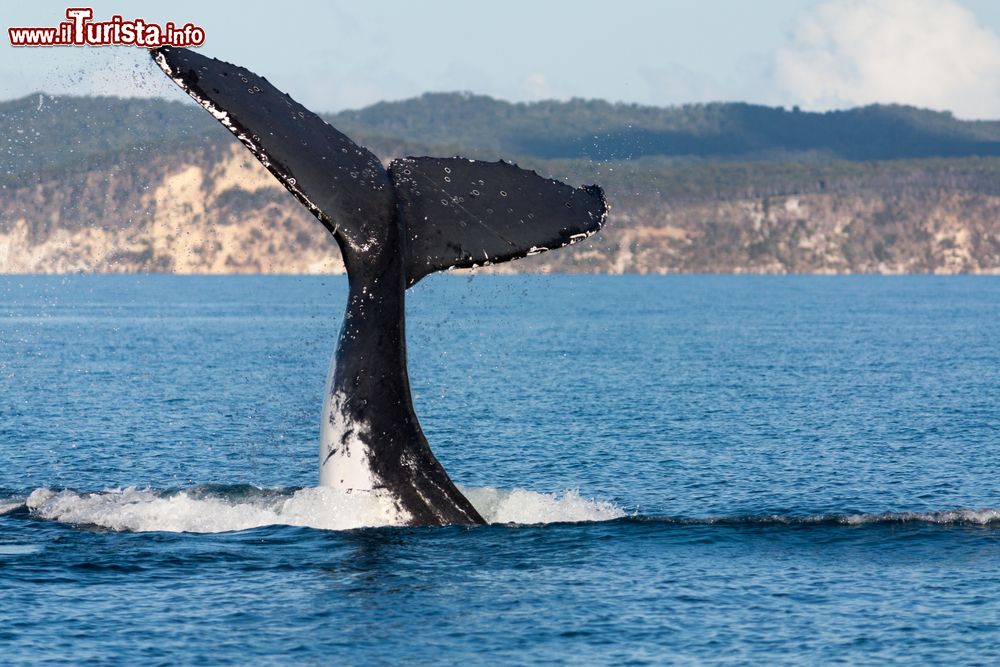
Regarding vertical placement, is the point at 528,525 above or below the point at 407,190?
below

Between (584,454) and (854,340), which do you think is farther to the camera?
(854,340)

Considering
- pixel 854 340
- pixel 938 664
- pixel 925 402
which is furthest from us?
pixel 854 340

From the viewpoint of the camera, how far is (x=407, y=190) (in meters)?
17.4

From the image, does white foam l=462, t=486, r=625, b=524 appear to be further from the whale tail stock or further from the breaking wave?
the whale tail stock

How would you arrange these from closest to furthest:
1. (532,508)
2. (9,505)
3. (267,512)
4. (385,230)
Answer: (385,230) → (267,512) → (532,508) → (9,505)

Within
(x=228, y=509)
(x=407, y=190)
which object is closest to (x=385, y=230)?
(x=407, y=190)

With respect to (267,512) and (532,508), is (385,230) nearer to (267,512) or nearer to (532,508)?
(267,512)

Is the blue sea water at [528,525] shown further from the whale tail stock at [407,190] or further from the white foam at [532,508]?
the whale tail stock at [407,190]

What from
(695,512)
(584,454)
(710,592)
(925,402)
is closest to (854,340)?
(925,402)

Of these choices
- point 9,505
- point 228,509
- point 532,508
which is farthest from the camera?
point 9,505

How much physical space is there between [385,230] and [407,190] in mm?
798

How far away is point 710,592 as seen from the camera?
17766 millimetres

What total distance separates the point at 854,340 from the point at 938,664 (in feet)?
231

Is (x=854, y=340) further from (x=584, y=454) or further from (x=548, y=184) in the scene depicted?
(x=548, y=184)
